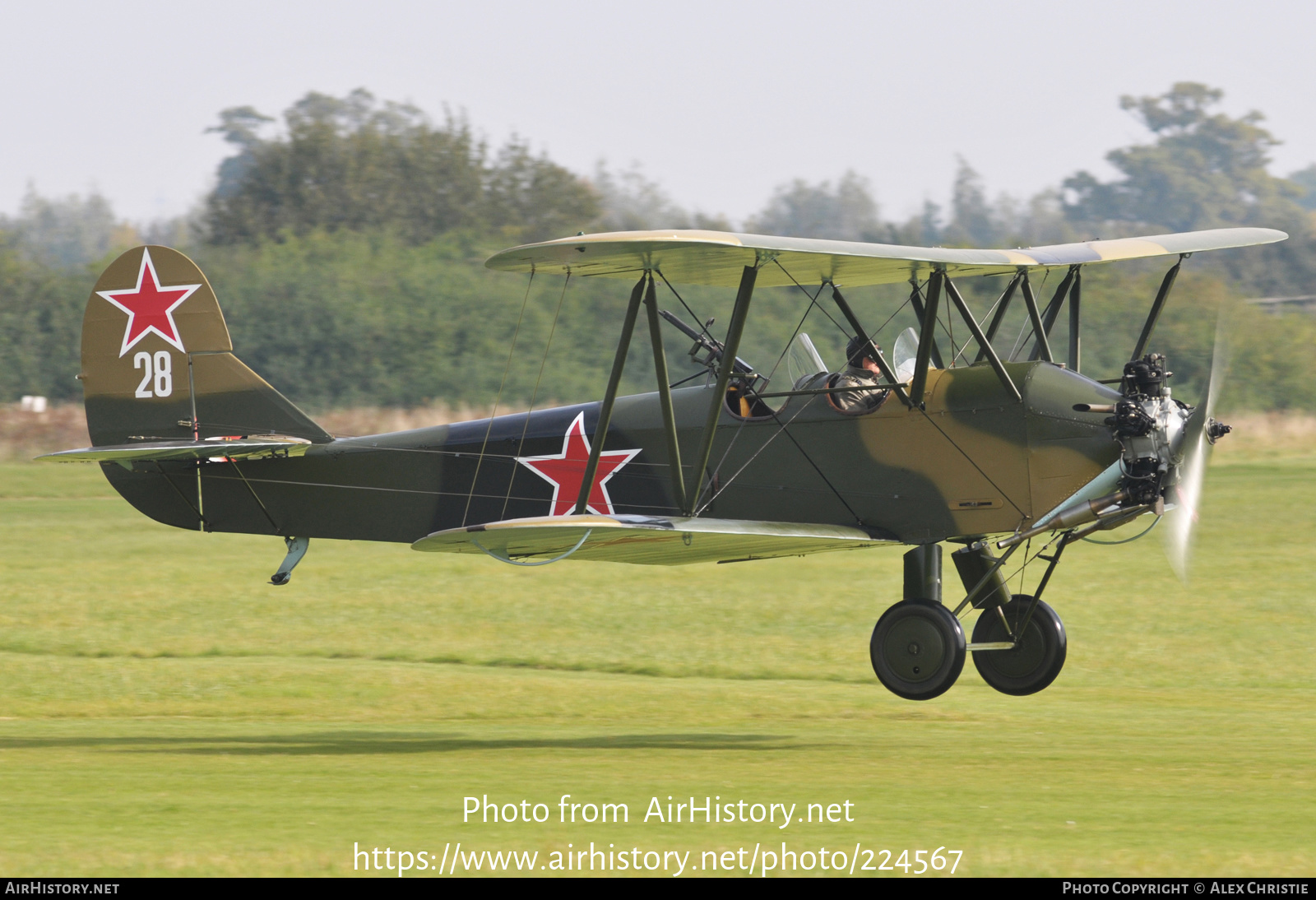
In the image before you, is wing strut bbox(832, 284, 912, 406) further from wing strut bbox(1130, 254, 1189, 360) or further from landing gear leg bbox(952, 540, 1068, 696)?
wing strut bbox(1130, 254, 1189, 360)

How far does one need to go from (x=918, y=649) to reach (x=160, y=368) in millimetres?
6303

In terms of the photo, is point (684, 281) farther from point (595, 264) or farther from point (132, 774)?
point (132, 774)

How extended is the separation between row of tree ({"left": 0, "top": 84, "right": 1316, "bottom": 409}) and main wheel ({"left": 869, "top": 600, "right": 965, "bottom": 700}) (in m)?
12.2

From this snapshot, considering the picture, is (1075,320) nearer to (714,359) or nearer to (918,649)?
(714,359)

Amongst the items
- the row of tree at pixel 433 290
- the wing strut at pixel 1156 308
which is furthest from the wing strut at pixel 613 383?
the row of tree at pixel 433 290

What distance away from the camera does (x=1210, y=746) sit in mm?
10617

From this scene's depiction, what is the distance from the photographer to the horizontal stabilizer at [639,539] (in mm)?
8820

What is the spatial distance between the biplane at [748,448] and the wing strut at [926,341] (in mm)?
20

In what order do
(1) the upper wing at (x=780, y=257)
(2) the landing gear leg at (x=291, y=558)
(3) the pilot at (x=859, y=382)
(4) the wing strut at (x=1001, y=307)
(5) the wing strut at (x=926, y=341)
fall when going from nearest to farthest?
(1) the upper wing at (x=780, y=257) → (5) the wing strut at (x=926, y=341) → (3) the pilot at (x=859, y=382) → (4) the wing strut at (x=1001, y=307) → (2) the landing gear leg at (x=291, y=558)

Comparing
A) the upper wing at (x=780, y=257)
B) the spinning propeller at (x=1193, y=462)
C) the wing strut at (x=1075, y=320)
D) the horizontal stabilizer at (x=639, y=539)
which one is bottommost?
the horizontal stabilizer at (x=639, y=539)

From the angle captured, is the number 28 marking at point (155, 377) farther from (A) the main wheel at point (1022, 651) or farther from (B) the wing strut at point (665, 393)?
(A) the main wheel at point (1022, 651)

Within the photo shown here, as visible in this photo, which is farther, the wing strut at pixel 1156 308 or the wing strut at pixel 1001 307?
the wing strut at pixel 1156 308

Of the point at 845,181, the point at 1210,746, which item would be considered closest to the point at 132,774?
the point at 1210,746

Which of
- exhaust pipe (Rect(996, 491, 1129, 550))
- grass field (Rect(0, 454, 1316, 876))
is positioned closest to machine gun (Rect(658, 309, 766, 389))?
exhaust pipe (Rect(996, 491, 1129, 550))
